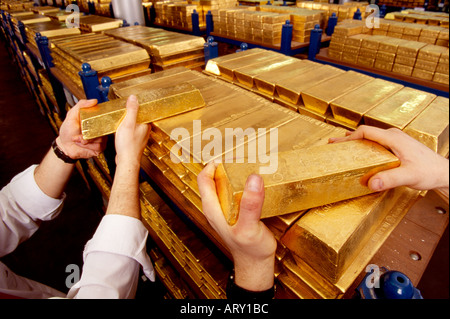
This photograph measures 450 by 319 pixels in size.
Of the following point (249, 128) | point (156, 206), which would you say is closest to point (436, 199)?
point (249, 128)

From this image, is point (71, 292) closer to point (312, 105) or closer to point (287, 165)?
point (287, 165)

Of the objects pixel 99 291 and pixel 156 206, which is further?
pixel 156 206

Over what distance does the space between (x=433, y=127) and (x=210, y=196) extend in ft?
3.53

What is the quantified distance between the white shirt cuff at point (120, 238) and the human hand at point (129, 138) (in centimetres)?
26

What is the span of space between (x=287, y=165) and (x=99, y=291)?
0.85 meters

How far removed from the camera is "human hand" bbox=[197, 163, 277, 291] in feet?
2.37

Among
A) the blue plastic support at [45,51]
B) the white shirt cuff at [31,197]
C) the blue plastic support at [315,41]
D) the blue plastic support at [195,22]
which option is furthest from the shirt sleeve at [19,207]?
the blue plastic support at [195,22]

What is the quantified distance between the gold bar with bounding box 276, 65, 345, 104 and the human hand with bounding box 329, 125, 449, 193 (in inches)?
27.0

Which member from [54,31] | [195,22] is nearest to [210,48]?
[54,31]

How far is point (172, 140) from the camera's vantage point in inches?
49.1

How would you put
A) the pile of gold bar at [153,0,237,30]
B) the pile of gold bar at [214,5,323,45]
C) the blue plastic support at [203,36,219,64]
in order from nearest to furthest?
1. the blue plastic support at [203,36,219,64]
2. the pile of gold bar at [214,5,323,45]
3. the pile of gold bar at [153,0,237,30]

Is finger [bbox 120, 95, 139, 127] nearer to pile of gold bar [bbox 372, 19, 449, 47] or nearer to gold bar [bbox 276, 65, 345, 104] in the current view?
gold bar [bbox 276, 65, 345, 104]

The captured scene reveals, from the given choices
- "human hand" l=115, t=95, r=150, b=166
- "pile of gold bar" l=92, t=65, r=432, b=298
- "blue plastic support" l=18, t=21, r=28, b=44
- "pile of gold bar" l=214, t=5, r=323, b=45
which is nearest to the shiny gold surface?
"pile of gold bar" l=92, t=65, r=432, b=298

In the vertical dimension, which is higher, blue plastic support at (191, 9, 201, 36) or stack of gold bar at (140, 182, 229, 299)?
blue plastic support at (191, 9, 201, 36)
